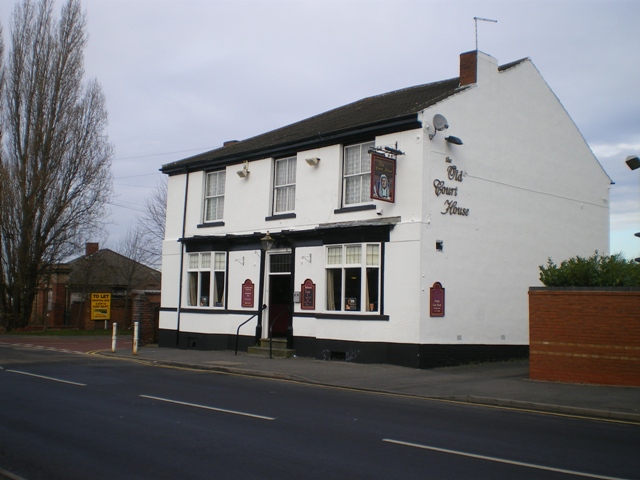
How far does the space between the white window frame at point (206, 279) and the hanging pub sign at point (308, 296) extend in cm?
419

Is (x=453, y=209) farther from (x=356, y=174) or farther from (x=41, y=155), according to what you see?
(x=41, y=155)

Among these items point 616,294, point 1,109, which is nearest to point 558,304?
point 616,294

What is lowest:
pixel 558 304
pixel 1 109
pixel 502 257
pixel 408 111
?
pixel 558 304

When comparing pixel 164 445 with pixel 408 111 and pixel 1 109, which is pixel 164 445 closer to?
pixel 408 111

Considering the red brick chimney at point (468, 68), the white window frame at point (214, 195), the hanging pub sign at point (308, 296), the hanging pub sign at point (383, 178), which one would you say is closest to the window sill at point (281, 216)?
the hanging pub sign at point (308, 296)

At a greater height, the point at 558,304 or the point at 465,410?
the point at 558,304

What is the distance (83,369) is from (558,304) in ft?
40.1

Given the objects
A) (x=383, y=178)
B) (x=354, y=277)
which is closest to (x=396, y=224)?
(x=383, y=178)

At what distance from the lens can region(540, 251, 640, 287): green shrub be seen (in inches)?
637

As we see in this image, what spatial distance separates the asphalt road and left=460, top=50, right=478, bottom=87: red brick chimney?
11577 millimetres

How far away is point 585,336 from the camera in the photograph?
15516 millimetres

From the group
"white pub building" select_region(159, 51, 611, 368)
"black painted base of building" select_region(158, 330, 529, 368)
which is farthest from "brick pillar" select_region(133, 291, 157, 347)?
"black painted base of building" select_region(158, 330, 529, 368)

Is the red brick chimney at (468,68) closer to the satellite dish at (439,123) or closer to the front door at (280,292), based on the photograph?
the satellite dish at (439,123)

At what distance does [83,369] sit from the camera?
17.7 metres
